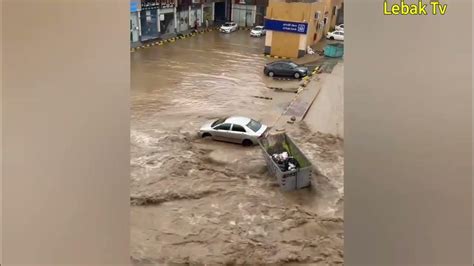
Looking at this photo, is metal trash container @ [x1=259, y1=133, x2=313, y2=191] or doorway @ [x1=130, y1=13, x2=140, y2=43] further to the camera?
doorway @ [x1=130, y1=13, x2=140, y2=43]

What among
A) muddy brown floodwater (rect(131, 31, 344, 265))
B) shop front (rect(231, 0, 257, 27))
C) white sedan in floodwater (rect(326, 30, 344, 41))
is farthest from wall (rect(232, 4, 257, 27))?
muddy brown floodwater (rect(131, 31, 344, 265))

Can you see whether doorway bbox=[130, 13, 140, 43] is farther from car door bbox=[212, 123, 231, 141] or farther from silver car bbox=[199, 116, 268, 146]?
car door bbox=[212, 123, 231, 141]

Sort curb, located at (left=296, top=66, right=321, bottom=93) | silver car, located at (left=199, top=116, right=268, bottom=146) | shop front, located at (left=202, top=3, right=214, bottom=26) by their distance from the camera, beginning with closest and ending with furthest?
silver car, located at (left=199, top=116, right=268, bottom=146)
curb, located at (left=296, top=66, right=321, bottom=93)
shop front, located at (left=202, top=3, right=214, bottom=26)

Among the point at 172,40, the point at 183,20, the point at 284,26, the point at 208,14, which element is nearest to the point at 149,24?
the point at 172,40

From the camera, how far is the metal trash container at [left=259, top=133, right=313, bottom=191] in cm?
368

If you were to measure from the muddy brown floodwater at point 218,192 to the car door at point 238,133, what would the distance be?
0.30ft

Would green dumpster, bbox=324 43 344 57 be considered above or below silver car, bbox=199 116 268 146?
above

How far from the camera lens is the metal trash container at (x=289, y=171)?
368cm

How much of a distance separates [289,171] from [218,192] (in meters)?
0.63

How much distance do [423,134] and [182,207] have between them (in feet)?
9.24

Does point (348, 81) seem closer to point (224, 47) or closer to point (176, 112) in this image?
point (176, 112)

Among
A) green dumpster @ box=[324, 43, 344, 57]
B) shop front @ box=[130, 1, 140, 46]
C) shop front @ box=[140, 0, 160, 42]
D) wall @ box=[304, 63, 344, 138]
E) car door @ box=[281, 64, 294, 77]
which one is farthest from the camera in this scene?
shop front @ box=[140, 0, 160, 42]

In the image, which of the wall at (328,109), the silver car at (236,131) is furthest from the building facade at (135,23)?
the silver car at (236,131)

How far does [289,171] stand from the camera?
144 inches
